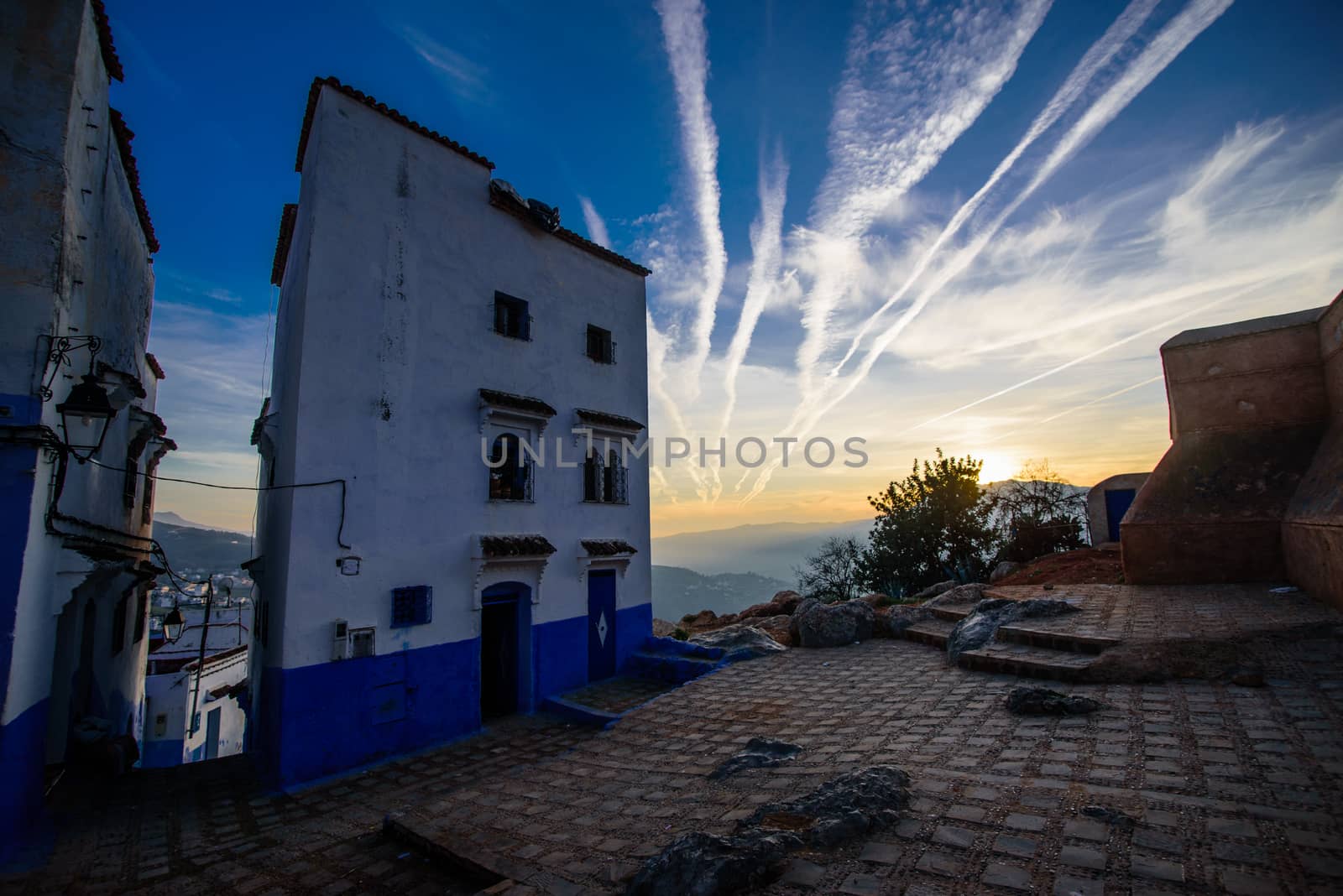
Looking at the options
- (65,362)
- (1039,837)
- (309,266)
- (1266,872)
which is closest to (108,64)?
(309,266)

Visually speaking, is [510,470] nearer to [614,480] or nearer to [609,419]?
[609,419]

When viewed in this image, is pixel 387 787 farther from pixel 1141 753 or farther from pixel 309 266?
pixel 1141 753

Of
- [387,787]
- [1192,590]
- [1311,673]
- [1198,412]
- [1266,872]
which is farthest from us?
[1198,412]

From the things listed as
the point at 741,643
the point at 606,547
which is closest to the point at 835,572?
the point at 741,643

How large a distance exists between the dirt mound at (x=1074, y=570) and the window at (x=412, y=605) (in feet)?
52.7

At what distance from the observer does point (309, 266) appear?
380 inches

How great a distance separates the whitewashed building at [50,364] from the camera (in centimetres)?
662

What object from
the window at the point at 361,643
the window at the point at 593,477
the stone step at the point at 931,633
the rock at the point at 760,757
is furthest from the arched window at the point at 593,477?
the stone step at the point at 931,633

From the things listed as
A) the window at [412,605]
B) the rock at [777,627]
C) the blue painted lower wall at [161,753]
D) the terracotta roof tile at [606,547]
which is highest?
the terracotta roof tile at [606,547]

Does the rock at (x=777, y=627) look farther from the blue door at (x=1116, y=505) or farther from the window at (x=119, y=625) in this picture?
the window at (x=119, y=625)

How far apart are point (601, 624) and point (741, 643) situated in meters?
3.56

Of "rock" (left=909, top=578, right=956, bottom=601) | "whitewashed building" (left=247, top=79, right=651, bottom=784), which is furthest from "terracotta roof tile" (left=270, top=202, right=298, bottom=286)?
"rock" (left=909, top=578, right=956, bottom=601)

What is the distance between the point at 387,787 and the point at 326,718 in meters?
1.51

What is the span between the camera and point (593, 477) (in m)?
13.8
